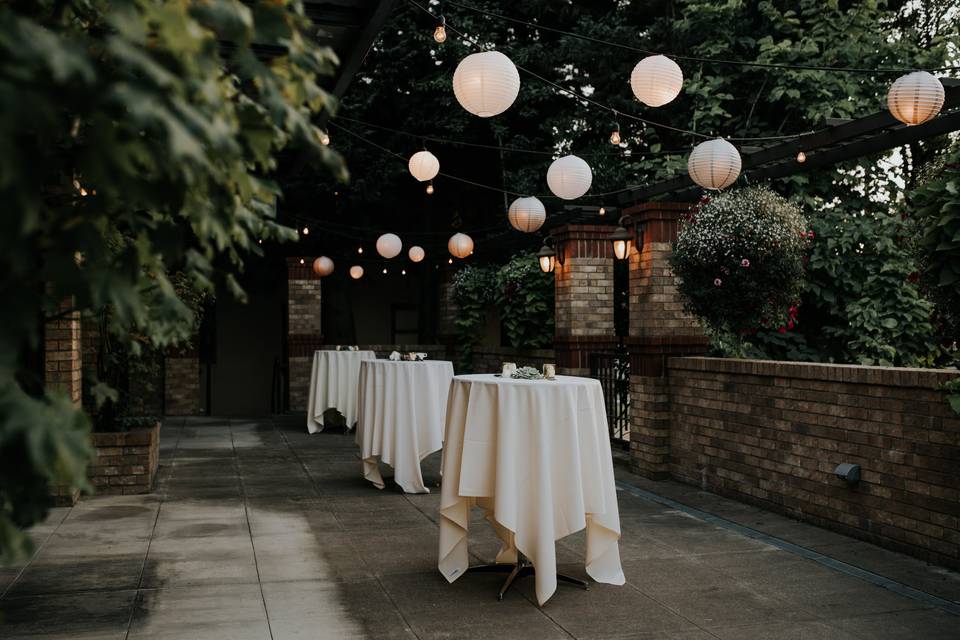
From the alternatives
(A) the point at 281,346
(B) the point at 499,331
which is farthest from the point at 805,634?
(A) the point at 281,346

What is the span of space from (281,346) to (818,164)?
12.3 m

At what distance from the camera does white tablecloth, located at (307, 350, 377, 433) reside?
10.7 m

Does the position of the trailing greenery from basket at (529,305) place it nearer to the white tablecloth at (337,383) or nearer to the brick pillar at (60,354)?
the white tablecloth at (337,383)

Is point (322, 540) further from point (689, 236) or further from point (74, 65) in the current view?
point (74, 65)

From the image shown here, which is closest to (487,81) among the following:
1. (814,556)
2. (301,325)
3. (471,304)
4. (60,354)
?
(814,556)

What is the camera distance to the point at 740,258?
6.96m

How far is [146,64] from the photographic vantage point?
50.3 inches

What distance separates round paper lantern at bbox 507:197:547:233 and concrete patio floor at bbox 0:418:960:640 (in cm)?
371

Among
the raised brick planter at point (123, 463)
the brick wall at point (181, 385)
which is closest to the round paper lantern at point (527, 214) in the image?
the raised brick planter at point (123, 463)

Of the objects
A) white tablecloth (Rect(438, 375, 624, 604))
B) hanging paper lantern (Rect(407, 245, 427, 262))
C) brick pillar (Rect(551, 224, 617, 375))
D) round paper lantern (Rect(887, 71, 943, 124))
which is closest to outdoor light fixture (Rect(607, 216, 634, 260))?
brick pillar (Rect(551, 224, 617, 375))

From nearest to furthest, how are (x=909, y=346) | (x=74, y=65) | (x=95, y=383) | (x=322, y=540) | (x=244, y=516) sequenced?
(x=74, y=65) < (x=95, y=383) < (x=322, y=540) < (x=244, y=516) < (x=909, y=346)

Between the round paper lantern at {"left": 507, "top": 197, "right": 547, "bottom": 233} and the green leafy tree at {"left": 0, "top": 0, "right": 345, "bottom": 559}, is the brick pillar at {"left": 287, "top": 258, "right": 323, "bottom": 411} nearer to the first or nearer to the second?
the round paper lantern at {"left": 507, "top": 197, "right": 547, "bottom": 233}

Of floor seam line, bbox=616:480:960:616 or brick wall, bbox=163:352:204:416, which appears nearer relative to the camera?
floor seam line, bbox=616:480:960:616

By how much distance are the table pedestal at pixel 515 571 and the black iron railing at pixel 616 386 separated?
14.5ft
